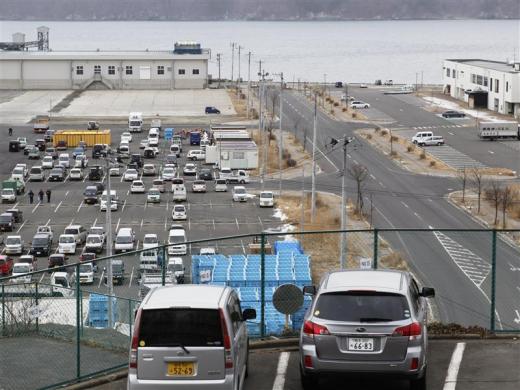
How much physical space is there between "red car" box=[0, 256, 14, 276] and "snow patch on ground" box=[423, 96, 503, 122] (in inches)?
2129

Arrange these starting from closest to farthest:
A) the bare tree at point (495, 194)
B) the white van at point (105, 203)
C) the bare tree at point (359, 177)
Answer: the bare tree at point (495, 194), the bare tree at point (359, 177), the white van at point (105, 203)

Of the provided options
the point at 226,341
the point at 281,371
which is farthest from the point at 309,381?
the point at 226,341

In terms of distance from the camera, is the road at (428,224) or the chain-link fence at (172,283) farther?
the road at (428,224)

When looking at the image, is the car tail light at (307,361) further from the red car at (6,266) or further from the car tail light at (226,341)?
the red car at (6,266)

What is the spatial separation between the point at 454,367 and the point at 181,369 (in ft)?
10.5

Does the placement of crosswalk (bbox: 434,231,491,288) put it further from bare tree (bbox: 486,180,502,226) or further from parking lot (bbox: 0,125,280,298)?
bare tree (bbox: 486,180,502,226)

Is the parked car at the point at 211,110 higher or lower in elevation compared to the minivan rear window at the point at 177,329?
lower

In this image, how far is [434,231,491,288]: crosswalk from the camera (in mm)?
15297

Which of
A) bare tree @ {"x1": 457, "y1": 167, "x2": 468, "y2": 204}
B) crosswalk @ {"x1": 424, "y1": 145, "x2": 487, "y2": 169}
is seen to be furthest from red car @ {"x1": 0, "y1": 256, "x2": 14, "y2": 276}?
crosswalk @ {"x1": 424, "y1": 145, "x2": 487, "y2": 169}

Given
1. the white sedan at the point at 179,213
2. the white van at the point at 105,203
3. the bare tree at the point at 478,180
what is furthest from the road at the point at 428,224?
the white van at the point at 105,203

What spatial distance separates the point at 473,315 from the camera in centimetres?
1551

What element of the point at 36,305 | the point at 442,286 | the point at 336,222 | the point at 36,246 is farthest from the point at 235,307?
the point at 336,222

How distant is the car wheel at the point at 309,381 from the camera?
10438 mm

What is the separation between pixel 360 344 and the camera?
33.5 ft
